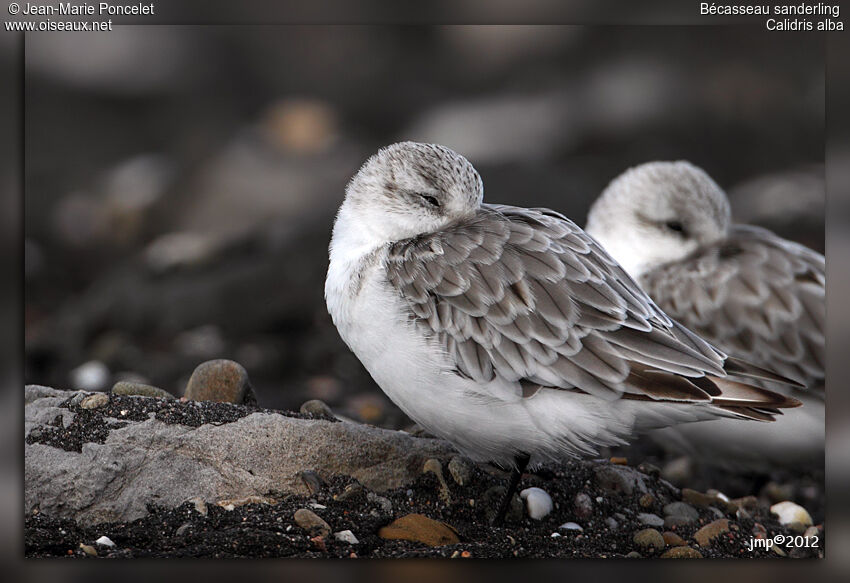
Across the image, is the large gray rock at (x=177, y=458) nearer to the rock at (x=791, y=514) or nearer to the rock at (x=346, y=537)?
the rock at (x=346, y=537)

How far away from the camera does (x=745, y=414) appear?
3.59 metres

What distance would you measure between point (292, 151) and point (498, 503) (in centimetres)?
519

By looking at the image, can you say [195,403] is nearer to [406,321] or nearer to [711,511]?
[406,321]

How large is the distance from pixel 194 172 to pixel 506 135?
2.92 meters

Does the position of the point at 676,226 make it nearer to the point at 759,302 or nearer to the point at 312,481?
the point at 759,302

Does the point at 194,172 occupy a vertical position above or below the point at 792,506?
above

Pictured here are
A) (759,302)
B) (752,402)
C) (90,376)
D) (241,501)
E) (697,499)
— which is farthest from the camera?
(90,376)

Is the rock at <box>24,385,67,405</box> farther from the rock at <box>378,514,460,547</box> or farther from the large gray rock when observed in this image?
the rock at <box>378,514,460,547</box>

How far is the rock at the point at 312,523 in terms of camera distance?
12.1 feet

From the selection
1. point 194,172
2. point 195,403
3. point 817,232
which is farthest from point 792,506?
point 194,172

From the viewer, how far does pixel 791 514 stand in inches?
186

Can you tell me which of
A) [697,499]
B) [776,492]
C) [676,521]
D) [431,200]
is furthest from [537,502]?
[776,492]

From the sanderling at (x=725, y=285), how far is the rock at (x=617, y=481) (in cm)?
89

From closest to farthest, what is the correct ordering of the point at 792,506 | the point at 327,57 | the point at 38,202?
the point at 792,506 → the point at 327,57 → the point at 38,202
